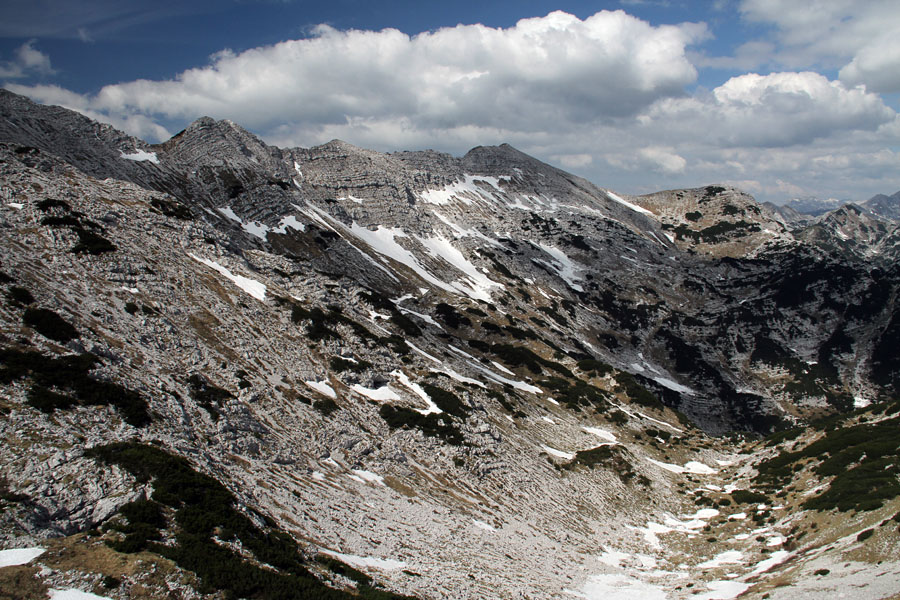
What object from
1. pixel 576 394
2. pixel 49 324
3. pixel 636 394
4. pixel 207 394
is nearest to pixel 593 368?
pixel 636 394

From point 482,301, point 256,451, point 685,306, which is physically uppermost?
point 685,306

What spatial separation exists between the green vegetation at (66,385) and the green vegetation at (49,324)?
241 centimetres

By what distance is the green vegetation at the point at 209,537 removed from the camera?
788 inches

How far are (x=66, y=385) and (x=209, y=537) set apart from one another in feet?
51.2

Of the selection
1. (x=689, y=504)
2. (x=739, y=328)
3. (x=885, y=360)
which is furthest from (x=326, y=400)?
(x=885, y=360)

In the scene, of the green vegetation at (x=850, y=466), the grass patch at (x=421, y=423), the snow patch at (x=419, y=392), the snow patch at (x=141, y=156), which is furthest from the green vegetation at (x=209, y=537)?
the snow patch at (x=141, y=156)

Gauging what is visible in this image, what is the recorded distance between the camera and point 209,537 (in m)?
22.4

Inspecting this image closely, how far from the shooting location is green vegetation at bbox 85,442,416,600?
20.0 metres

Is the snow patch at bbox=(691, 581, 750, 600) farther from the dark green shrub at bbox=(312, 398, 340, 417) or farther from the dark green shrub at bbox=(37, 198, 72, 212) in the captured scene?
the dark green shrub at bbox=(37, 198, 72, 212)

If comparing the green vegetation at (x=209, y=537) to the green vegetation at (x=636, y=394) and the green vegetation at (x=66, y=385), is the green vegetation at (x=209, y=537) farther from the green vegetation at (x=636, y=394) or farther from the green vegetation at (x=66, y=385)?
the green vegetation at (x=636, y=394)

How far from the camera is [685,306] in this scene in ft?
651

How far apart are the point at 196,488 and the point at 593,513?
39.9m

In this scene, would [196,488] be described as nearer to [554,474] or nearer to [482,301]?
[554,474]

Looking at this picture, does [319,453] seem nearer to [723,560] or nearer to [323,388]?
[323,388]
